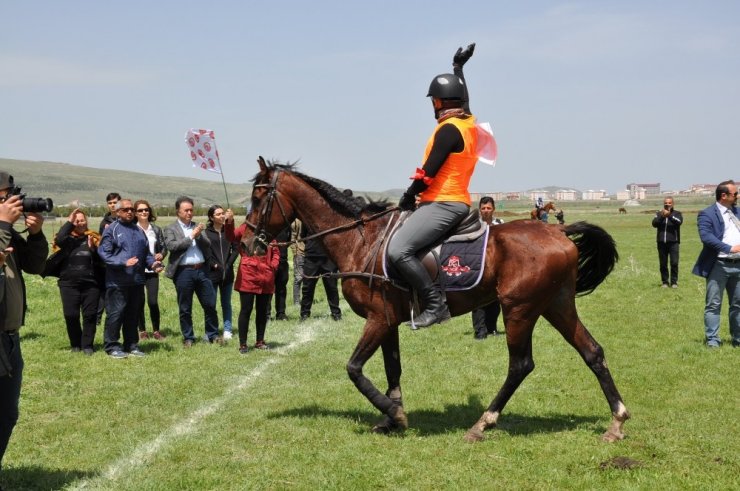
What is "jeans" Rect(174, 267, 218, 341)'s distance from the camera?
1363 centimetres

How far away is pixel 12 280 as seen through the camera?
587 centimetres

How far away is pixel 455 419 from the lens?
875 cm

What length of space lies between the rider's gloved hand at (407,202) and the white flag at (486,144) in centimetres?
87

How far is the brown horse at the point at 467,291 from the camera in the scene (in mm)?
7852

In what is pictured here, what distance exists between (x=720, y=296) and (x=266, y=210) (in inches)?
325

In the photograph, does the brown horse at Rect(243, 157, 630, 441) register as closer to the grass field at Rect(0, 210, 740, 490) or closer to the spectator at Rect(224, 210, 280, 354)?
the grass field at Rect(0, 210, 740, 490)

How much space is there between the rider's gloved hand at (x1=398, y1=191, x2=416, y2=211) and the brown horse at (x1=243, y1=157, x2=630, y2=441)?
10.7 inches

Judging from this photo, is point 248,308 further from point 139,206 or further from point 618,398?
point 618,398

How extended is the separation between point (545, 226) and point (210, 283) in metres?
7.64

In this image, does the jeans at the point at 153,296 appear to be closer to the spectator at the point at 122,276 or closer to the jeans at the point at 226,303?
the jeans at the point at 226,303

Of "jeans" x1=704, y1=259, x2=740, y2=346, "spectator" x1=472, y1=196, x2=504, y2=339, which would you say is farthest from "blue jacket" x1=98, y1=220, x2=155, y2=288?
"jeans" x1=704, y1=259, x2=740, y2=346

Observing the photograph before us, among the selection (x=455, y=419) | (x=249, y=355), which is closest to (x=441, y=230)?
(x=455, y=419)

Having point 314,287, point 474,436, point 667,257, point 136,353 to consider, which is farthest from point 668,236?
point 474,436

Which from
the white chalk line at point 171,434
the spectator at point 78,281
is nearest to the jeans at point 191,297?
the spectator at point 78,281
